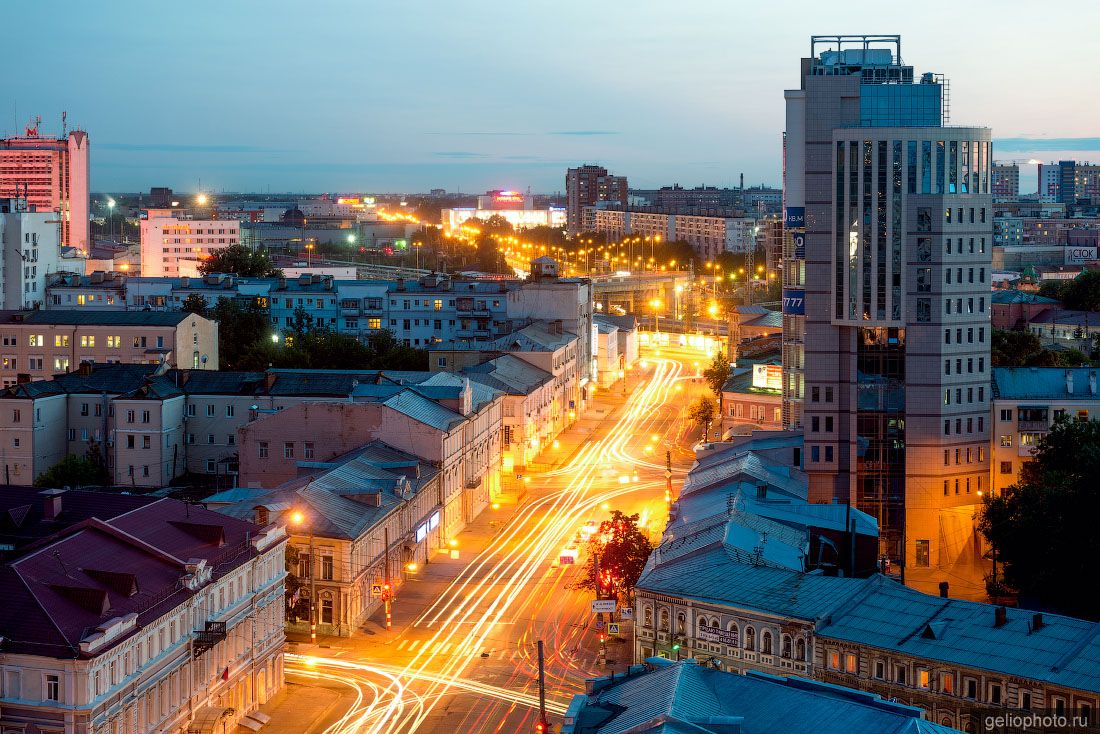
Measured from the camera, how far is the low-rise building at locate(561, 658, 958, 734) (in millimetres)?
30891

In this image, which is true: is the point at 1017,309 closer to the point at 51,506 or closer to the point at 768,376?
the point at 768,376

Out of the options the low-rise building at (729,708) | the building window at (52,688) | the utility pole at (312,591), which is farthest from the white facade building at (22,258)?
the low-rise building at (729,708)

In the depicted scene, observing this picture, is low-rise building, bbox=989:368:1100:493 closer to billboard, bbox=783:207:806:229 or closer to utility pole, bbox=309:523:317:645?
billboard, bbox=783:207:806:229

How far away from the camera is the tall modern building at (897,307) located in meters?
59.5

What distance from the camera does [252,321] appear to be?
360 feet

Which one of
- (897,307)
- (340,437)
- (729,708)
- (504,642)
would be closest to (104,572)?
(504,642)

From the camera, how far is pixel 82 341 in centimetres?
9138

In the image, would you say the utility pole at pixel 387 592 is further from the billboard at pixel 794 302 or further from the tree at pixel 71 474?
the billboard at pixel 794 302

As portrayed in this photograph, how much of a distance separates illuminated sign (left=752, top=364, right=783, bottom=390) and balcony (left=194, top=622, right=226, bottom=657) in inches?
1834

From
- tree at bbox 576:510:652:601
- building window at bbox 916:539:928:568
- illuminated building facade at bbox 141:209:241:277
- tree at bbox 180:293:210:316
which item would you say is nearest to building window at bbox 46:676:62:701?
tree at bbox 576:510:652:601

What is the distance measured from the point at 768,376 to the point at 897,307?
71.5ft

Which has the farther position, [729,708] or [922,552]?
[922,552]

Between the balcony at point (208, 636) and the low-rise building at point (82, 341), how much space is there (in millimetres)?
52272

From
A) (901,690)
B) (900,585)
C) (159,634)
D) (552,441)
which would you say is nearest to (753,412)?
(552,441)
